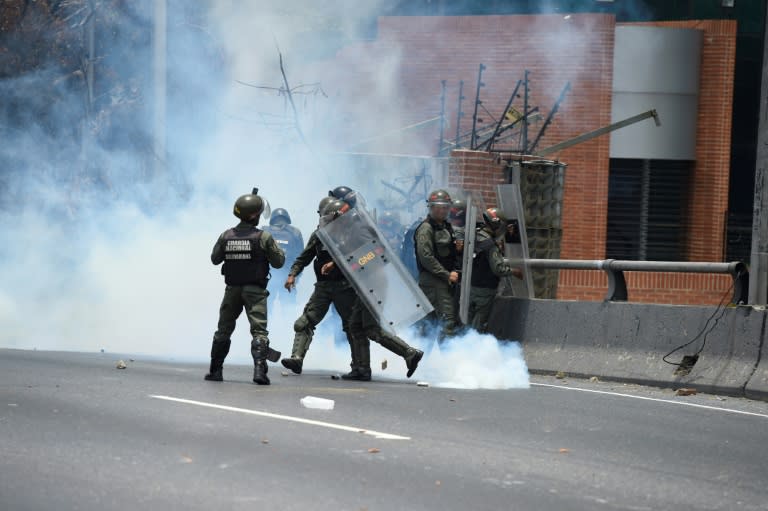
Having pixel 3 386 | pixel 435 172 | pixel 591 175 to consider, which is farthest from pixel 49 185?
pixel 3 386

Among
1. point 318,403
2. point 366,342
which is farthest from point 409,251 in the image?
point 318,403

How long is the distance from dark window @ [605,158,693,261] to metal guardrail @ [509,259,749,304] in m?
9.54

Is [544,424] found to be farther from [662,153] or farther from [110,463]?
[662,153]

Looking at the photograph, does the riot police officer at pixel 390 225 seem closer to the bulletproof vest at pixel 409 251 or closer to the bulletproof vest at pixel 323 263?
the bulletproof vest at pixel 409 251

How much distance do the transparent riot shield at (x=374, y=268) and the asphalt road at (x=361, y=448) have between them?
1.13 m

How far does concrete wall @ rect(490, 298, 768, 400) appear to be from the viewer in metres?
11.7

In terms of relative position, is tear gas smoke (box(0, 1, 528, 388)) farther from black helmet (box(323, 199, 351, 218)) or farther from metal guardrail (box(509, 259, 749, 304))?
black helmet (box(323, 199, 351, 218))

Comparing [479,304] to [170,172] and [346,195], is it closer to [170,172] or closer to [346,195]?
[346,195]

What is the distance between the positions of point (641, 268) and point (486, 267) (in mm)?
1728

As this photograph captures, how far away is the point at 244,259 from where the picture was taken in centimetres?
1123

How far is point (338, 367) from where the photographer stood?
46.0 ft

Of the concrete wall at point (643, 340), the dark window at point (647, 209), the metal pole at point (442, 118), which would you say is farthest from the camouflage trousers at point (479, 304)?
the dark window at point (647, 209)

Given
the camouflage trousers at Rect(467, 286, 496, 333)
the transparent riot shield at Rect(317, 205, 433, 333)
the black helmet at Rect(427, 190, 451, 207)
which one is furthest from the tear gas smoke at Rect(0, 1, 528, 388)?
the transparent riot shield at Rect(317, 205, 433, 333)

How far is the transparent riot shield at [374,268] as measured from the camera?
12078mm
